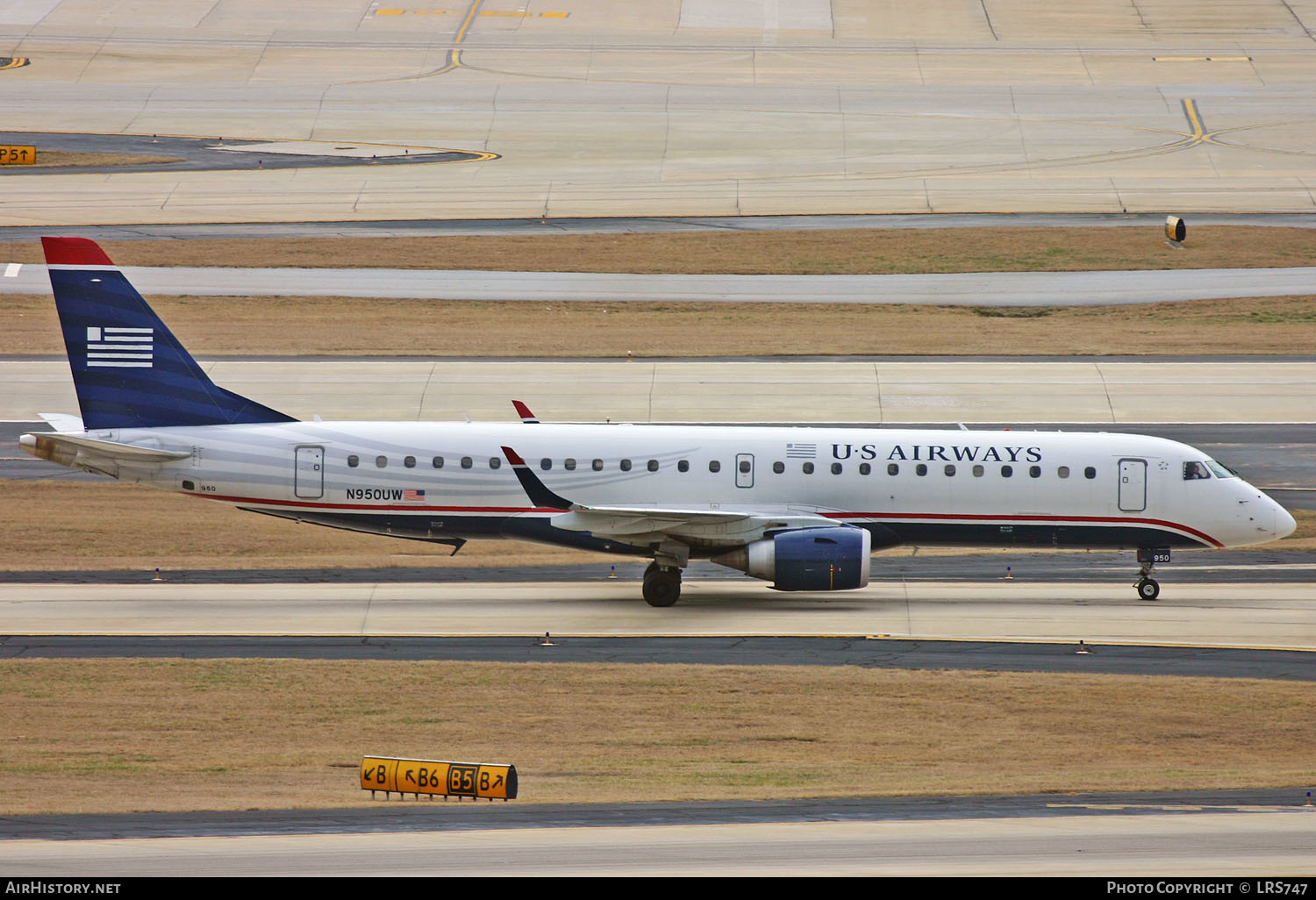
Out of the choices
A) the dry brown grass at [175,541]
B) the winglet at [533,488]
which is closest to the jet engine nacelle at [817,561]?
the winglet at [533,488]

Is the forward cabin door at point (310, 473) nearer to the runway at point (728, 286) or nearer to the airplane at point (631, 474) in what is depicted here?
the airplane at point (631, 474)

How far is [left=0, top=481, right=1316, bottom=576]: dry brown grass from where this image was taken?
37.0 m

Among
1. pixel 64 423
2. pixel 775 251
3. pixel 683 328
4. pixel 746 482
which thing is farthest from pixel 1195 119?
pixel 64 423

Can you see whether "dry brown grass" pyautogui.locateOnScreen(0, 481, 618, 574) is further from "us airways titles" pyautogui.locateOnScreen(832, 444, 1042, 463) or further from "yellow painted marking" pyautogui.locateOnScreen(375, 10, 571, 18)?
"yellow painted marking" pyautogui.locateOnScreen(375, 10, 571, 18)

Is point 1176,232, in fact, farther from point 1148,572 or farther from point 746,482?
point 746,482

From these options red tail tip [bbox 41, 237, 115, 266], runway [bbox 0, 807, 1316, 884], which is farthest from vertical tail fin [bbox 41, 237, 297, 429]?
runway [bbox 0, 807, 1316, 884]

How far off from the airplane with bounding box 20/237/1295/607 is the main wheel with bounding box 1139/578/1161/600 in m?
0.03

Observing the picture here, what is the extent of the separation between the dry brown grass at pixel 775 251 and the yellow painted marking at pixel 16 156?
11.5 meters

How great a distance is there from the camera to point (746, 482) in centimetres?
3384

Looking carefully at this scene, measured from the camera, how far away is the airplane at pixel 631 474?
33781 millimetres

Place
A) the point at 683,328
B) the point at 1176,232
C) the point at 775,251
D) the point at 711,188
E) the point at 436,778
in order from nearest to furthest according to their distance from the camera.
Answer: the point at 436,778, the point at 683,328, the point at 775,251, the point at 1176,232, the point at 711,188

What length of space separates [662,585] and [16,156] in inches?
1969
